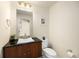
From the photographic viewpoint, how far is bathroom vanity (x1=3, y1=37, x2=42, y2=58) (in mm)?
1578

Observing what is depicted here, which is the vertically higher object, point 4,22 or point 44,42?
point 4,22

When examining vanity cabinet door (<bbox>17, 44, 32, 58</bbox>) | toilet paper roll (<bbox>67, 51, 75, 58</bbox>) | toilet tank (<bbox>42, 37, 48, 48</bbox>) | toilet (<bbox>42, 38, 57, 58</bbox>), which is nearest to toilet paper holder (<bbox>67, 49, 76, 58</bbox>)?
toilet paper roll (<bbox>67, 51, 75, 58</bbox>)

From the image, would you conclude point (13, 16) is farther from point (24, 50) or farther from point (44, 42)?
point (44, 42)

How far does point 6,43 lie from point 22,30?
0.39 meters

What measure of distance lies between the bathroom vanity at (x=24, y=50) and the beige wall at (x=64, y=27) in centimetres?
31

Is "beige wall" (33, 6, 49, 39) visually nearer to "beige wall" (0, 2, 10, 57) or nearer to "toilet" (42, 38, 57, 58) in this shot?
"toilet" (42, 38, 57, 58)

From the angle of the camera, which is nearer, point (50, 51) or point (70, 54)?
point (70, 54)

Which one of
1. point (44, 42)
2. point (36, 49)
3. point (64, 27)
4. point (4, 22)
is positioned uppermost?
point (4, 22)

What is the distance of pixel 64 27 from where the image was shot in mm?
1748

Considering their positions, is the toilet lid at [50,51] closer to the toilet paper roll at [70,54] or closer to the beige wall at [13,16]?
the toilet paper roll at [70,54]

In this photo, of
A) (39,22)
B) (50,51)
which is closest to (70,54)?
(50,51)

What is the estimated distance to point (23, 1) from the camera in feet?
5.57

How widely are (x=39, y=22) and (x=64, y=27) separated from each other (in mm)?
521

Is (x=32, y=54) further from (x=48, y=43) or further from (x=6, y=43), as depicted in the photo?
(x=6, y=43)
